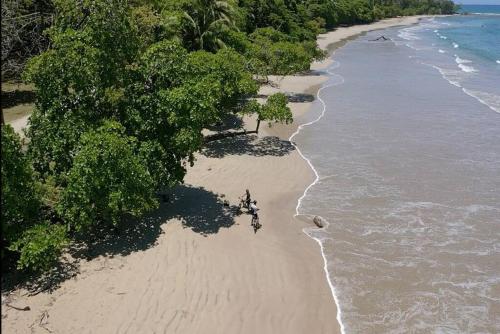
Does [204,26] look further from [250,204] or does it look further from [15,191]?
[15,191]

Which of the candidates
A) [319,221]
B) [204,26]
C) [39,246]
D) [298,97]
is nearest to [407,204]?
[319,221]

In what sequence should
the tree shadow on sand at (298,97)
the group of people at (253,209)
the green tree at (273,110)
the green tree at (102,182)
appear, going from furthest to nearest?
the tree shadow on sand at (298,97)
the green tree at (273,110)
the group of people at (253,209)
the green tree at (102,182)

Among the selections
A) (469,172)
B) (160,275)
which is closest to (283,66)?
(469,172)

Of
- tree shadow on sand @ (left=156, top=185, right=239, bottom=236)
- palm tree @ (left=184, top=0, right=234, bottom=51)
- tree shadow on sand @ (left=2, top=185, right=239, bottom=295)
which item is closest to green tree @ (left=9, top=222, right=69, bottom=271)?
tree shadow on sand @ (left=2, top=185, right=239, bottom=295)

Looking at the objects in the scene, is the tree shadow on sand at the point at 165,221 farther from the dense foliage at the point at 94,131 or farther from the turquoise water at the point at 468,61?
the turquoise water at the point at 468,61

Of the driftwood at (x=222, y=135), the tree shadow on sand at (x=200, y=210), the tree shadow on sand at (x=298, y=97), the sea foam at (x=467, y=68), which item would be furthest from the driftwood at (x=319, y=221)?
the sea foam at (x=467, y=68)
